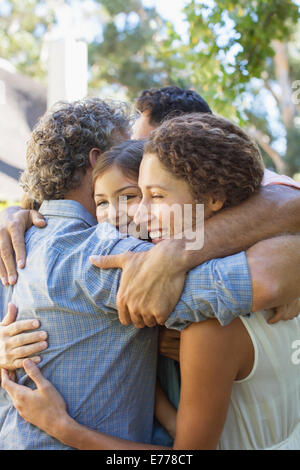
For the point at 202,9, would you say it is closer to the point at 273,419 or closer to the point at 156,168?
the point at 156,168

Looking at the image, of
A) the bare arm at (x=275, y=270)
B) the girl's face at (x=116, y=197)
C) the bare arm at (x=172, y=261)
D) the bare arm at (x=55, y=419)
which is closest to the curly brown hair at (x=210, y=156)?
the bare arm at (x=172, y=261)

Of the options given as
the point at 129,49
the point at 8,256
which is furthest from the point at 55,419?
the point at 129,49

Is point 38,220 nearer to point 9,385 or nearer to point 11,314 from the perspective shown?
point 11,314

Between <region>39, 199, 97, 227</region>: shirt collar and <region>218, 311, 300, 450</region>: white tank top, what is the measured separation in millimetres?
841

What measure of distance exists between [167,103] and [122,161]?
3.97 feet

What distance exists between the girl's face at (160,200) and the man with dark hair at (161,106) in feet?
4.26

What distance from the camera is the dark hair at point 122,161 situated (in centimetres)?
219

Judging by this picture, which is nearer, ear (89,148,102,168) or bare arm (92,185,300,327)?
bare arm (92,185,300,327)

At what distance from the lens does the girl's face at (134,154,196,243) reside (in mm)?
1844

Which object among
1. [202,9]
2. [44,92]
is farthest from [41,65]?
[202,9]

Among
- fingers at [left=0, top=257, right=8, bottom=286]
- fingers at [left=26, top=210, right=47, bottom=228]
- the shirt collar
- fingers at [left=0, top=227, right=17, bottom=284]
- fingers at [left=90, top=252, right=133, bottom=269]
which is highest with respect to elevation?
the shirt collar

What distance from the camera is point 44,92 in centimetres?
Result: 681

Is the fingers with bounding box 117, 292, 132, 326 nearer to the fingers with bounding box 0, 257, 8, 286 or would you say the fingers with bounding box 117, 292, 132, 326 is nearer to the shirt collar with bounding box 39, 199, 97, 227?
the shirt collar with bounding box 39, 199, 97, 227

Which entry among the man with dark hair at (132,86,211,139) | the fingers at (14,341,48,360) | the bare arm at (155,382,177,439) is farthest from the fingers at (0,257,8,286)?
the man with dark hair at (132,86,211,139)
